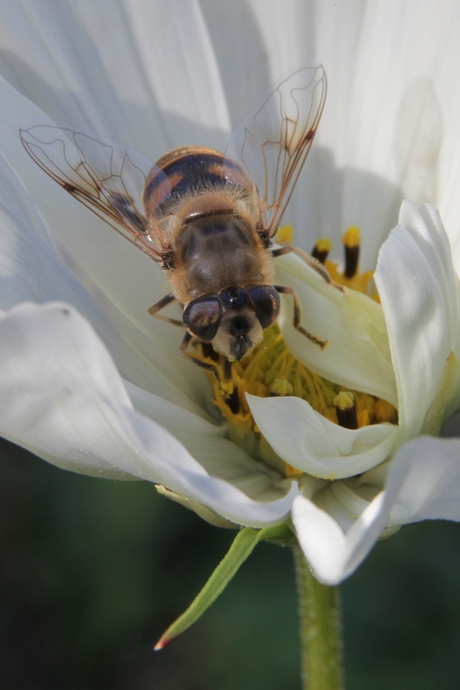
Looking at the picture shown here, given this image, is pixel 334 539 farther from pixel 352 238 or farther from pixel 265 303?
pixel 352 238

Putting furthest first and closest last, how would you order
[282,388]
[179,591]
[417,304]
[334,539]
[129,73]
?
[179,591] → [129,73] → [282,388] → [417,304] → [334,539]

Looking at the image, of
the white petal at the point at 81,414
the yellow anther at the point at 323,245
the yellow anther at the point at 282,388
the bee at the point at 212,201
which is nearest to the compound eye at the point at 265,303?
the bee at the point at 212,201

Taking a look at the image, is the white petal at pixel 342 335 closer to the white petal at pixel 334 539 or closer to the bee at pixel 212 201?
the bee at pixel 212 201

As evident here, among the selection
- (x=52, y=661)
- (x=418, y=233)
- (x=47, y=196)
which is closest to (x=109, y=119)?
(x=47, y=196)

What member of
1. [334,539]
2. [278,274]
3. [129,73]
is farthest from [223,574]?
[129,73]

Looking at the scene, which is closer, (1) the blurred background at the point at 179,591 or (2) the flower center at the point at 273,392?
(2) the flower center at the point at 273,392

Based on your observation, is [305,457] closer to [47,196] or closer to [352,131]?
[47,196]
